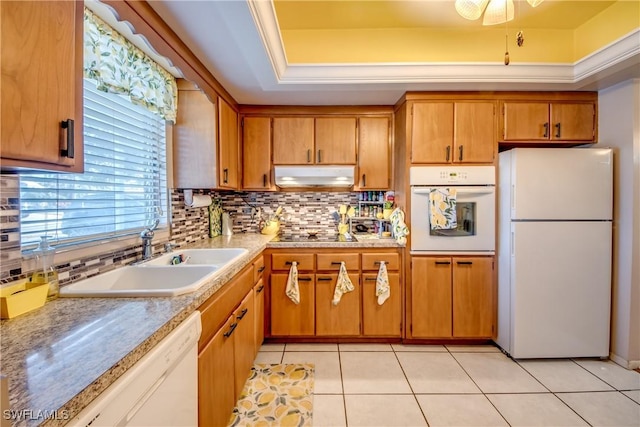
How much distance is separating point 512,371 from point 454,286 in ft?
2.30

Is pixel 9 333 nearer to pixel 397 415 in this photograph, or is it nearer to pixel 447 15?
pixel 397 415

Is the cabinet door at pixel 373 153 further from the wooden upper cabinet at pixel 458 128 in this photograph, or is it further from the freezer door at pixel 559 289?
the freezer door at pixel 559 289

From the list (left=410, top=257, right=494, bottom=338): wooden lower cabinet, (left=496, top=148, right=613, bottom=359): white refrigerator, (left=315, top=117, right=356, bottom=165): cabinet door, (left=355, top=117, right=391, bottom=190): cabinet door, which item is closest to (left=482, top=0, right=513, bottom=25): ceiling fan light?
(left=496, top=148, right=613, bottom=359): white refrigerator

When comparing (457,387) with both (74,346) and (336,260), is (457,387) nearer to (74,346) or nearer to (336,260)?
(336,260)

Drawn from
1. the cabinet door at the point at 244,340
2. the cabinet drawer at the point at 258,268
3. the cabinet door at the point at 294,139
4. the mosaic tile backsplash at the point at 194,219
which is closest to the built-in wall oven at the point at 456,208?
the mosaic tile backsplash at the point at 194,219

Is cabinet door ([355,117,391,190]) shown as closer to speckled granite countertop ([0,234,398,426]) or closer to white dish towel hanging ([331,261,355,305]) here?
white dish towel hanging ([331,261,355,305])

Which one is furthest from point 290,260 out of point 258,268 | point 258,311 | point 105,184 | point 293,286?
point 105,184

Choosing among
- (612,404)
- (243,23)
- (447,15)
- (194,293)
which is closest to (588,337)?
(612,404)

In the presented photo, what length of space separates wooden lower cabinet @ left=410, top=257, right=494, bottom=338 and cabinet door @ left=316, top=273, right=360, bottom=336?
495mm

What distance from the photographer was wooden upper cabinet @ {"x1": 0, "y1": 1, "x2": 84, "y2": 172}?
0.67 m

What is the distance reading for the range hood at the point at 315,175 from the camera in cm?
263

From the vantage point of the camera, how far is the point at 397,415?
1684 mm

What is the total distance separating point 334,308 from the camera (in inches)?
97.7

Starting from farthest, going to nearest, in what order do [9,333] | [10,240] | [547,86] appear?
[547,86], [10,240], [9,333]
